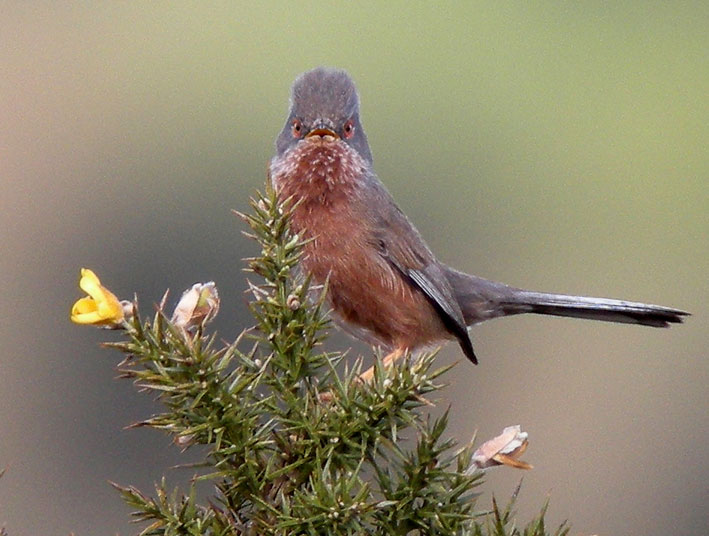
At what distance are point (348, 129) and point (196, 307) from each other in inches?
104

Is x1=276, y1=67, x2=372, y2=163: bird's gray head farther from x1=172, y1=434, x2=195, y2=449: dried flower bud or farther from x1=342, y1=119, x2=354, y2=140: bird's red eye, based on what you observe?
x1=172, y1=434, x2=195, y2=449: dried flower bud

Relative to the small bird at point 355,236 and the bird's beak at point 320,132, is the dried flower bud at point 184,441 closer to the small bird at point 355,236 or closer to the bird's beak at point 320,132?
the small bird at point 355,236

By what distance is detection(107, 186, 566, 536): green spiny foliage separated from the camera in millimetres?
2816

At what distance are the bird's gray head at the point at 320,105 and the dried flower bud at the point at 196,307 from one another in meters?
2.40

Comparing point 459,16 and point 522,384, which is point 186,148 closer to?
point 459,16

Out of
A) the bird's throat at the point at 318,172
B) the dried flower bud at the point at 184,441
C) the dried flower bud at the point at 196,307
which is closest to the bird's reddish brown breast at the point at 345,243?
the bird's throat at the point at 318,172

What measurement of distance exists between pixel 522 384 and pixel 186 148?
879 centimetres

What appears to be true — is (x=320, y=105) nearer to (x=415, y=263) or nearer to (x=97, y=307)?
(x=415, y=263)

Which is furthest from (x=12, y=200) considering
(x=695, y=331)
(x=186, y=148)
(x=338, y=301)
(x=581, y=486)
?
(x=338, y=301)

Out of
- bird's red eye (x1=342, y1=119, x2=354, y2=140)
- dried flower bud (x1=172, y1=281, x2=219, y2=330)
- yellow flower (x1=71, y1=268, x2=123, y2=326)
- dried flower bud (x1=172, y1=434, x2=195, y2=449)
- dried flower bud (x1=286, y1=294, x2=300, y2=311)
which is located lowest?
dried flower bud (x1=172, y1=434, x2=195, y2=449)

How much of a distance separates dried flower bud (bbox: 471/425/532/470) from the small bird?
1926 mm

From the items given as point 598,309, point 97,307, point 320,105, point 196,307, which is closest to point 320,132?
point 320,105

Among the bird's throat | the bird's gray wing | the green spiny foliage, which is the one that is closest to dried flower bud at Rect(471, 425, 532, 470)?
the green spiny foliage

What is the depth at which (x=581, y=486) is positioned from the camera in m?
14.4
